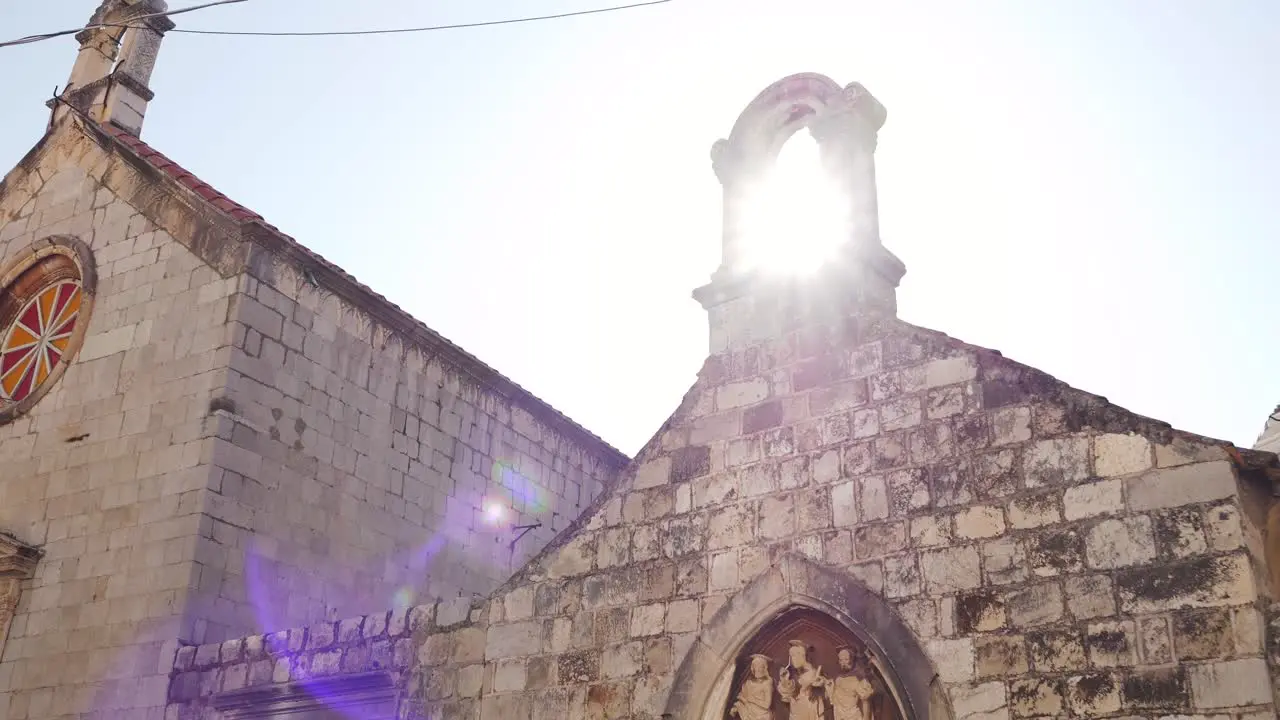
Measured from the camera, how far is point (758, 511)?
21.8ft

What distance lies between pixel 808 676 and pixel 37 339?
876 cm

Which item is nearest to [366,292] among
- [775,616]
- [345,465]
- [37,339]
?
[345,465]

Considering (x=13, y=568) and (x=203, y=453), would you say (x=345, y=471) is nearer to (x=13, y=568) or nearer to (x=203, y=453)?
(x=203, y=453)

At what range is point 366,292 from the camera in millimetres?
10961

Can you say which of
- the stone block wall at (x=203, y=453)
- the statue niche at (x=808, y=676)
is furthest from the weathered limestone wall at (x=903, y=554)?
the stone block wall at (x=203, y=453)

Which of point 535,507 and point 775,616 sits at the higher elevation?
point 535,507

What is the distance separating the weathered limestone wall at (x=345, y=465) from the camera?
938 centimetres

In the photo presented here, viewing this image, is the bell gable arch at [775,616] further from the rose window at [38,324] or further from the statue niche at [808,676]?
the rose window at [38,324]

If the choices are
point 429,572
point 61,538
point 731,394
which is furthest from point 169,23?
point 731,394

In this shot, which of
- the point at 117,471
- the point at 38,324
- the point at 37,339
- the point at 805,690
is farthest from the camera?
the point at 38,324

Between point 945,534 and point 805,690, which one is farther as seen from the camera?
point 805,690

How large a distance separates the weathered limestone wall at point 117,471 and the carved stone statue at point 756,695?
4.74 m

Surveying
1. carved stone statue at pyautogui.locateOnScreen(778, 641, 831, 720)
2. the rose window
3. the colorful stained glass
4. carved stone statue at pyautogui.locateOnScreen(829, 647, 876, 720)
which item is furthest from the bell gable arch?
the colorful stained glass

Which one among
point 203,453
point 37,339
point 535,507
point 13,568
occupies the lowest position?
point 13,568
